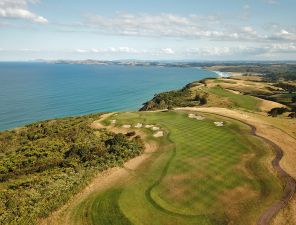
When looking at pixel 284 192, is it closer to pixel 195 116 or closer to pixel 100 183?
pixel 100 183

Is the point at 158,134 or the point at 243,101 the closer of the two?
the point at 158,134

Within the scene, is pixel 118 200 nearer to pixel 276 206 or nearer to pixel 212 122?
pixel 276 206

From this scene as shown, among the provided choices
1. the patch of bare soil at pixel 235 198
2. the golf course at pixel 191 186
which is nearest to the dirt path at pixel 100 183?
the golf course at pixel 191 186

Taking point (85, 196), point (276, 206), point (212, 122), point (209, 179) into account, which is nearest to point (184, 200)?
point (209, 179)

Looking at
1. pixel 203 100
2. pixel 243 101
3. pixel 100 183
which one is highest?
pixel 100 183

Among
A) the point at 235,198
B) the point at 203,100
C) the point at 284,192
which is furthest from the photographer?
the point at 203,100

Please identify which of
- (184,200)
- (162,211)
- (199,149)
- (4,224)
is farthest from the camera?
(199,149)

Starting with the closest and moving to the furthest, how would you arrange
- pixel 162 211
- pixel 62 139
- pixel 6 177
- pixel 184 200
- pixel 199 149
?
1. pixel 162 211
2. pixel 184 200
3. pixel 6 177
4. pixel 199 149
5. pixel 62 139

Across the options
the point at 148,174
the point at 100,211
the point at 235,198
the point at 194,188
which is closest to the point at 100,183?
the point at 148,174
